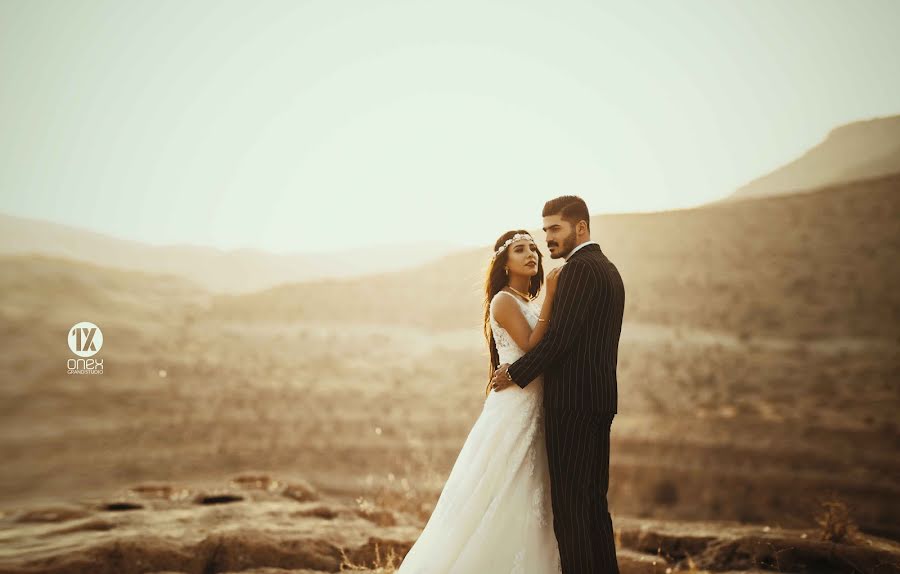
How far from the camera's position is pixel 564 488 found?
3.08 m

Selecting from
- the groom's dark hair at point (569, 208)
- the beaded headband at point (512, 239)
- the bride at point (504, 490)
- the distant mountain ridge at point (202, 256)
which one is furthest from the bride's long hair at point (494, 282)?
the distant mountain ridge at point (202, 256)

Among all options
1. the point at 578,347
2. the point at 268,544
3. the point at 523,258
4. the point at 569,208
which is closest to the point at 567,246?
the point at 569,208

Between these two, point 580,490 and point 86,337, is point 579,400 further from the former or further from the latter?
point 86,337

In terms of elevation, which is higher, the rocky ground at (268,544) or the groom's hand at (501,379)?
the groom's hand at (501,379)

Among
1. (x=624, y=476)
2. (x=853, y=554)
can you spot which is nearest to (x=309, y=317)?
(x=624, y=476)

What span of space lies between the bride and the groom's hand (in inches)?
1.5

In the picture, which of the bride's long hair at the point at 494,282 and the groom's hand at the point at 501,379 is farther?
the bride's long hair at the point at 494,282

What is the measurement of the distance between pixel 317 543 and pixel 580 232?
3.52 m

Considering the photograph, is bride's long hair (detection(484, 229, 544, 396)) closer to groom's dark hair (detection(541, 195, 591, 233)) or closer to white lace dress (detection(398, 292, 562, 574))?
white lace dress (detection(398, 292, 562, 574))

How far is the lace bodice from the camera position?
346 centimetres

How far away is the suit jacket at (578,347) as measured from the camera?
10.3ft

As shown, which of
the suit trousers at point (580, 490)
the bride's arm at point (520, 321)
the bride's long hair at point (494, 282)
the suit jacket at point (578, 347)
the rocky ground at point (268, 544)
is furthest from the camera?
the rocky ground at point (268, 544)

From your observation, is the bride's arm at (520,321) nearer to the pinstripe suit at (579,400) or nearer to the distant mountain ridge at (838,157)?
the pinstripe suit at (579,400)

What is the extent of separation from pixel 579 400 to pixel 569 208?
1018 mm
